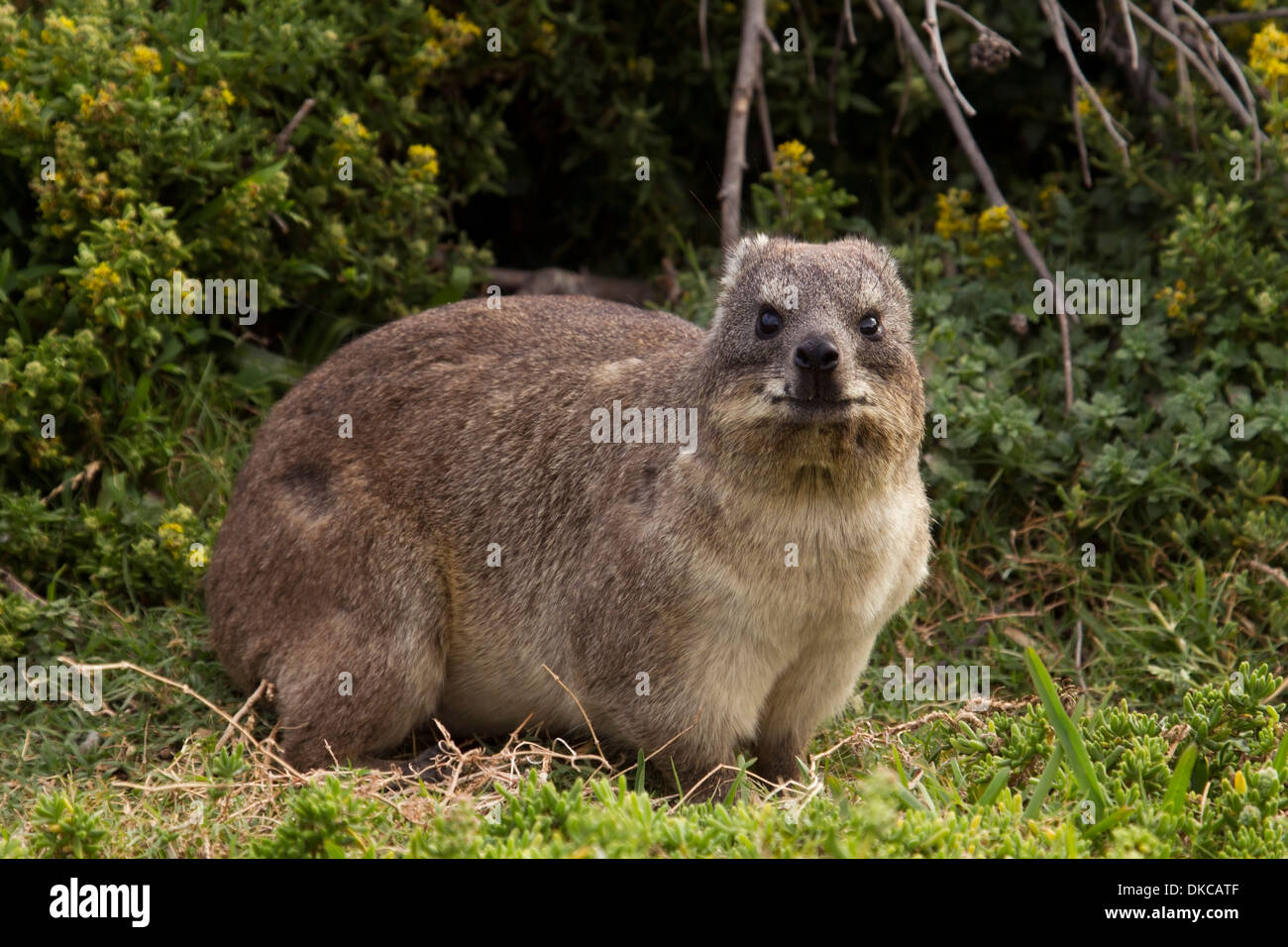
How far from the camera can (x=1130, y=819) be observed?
14.1ft

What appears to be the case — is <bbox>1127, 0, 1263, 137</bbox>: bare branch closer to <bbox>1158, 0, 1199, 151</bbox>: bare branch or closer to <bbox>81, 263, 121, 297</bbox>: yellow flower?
<bbox>1158, 0, 1199, 151</bbox>: bare branch

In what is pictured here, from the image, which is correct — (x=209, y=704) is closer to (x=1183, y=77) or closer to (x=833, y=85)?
(x=833, y=85)

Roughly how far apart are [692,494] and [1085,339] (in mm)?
3043

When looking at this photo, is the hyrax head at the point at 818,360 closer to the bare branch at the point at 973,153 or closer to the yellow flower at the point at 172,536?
the bare branch at the point at 973,153

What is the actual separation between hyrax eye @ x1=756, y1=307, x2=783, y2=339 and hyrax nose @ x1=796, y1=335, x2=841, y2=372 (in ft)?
0.88

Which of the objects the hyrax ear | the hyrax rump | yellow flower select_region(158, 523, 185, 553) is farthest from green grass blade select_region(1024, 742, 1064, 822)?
yellow flower select_region(158, 523, 185, 553)

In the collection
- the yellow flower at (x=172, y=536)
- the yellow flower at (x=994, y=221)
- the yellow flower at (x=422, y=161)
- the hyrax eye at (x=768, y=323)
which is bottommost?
the yellow flower at (x=172, y=536)

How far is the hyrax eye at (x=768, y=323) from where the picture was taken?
484 centimetres

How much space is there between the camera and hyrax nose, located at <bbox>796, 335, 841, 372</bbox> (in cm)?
457

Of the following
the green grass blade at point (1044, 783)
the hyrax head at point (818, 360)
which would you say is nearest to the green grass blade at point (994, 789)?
the green grass blade at point (1044, 783)

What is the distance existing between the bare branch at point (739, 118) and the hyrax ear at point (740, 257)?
1.00 m

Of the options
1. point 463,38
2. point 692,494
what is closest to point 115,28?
point 463,38

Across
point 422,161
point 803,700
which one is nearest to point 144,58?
point 422,161

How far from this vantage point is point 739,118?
7.02 meters
